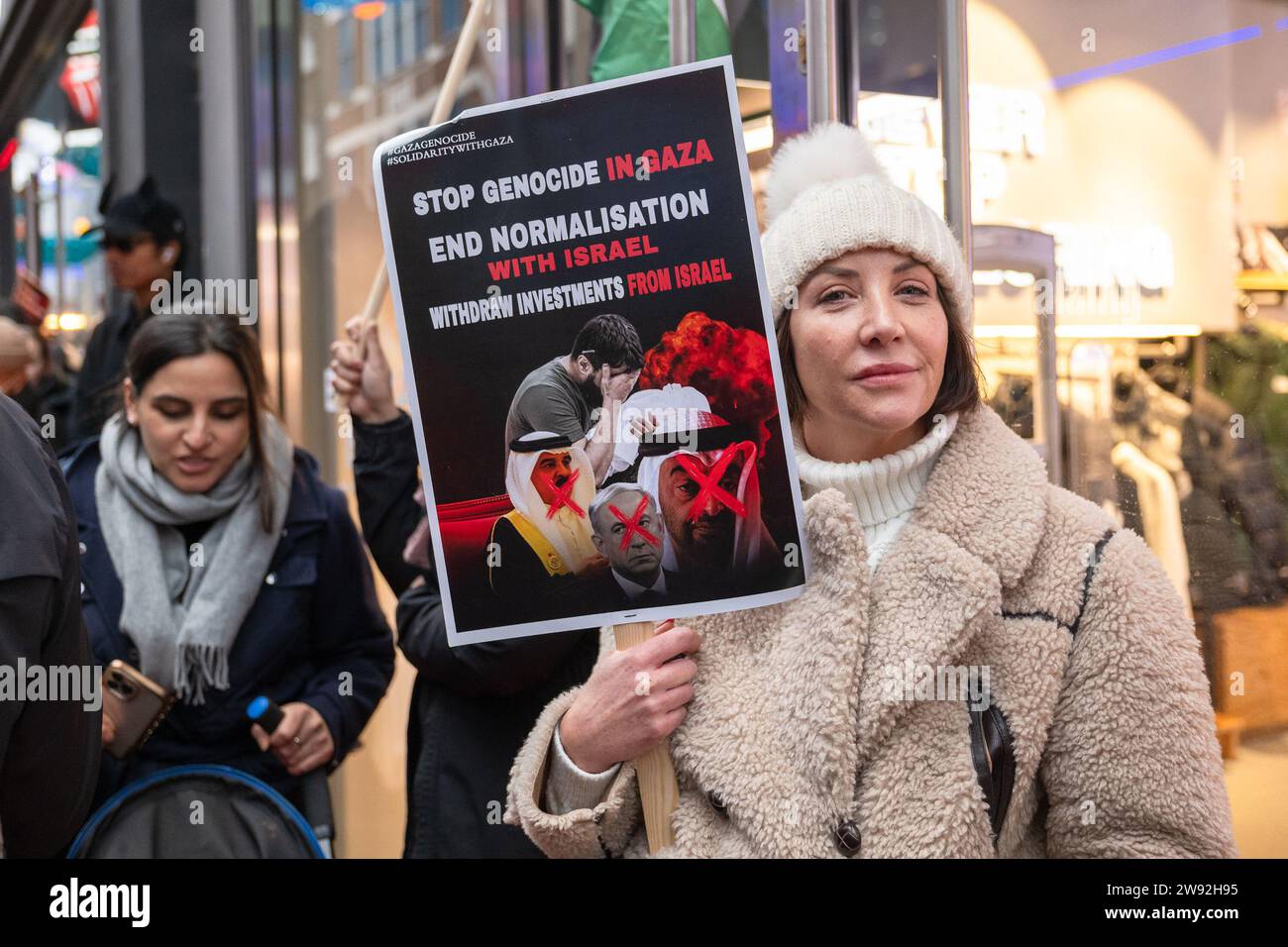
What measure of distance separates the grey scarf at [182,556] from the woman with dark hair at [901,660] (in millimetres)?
1131

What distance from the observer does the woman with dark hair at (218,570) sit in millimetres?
2770

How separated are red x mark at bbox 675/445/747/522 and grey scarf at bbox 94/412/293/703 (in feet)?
4.47

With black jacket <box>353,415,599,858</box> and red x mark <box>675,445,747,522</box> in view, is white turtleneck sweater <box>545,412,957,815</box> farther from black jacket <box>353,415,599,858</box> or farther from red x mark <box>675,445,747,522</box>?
black jacket <box>353,415,599,858</box>

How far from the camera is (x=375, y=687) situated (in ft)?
9.62

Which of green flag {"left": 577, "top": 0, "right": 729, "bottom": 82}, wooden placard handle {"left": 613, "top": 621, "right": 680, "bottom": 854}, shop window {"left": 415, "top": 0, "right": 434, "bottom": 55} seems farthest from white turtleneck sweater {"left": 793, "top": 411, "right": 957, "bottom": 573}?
shop window {"left": 415, "top": 0, "right": 434, "bottom": 55}

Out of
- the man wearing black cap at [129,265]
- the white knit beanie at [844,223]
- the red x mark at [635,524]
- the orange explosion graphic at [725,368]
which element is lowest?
the red x mark at [635,524]

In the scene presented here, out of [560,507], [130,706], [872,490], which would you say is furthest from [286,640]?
[872,490]

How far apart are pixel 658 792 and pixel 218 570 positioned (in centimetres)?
138

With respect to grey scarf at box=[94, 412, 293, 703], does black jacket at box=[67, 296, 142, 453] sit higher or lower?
higher

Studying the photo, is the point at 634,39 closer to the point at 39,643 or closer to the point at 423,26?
the point at 423,26

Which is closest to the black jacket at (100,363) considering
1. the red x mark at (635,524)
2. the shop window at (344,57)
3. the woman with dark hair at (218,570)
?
the shop window at (344,57)

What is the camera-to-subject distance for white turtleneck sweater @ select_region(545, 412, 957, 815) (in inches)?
68.8

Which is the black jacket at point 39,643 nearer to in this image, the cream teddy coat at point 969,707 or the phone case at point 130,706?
the phone case at point 130,706

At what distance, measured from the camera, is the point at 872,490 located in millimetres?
1775
